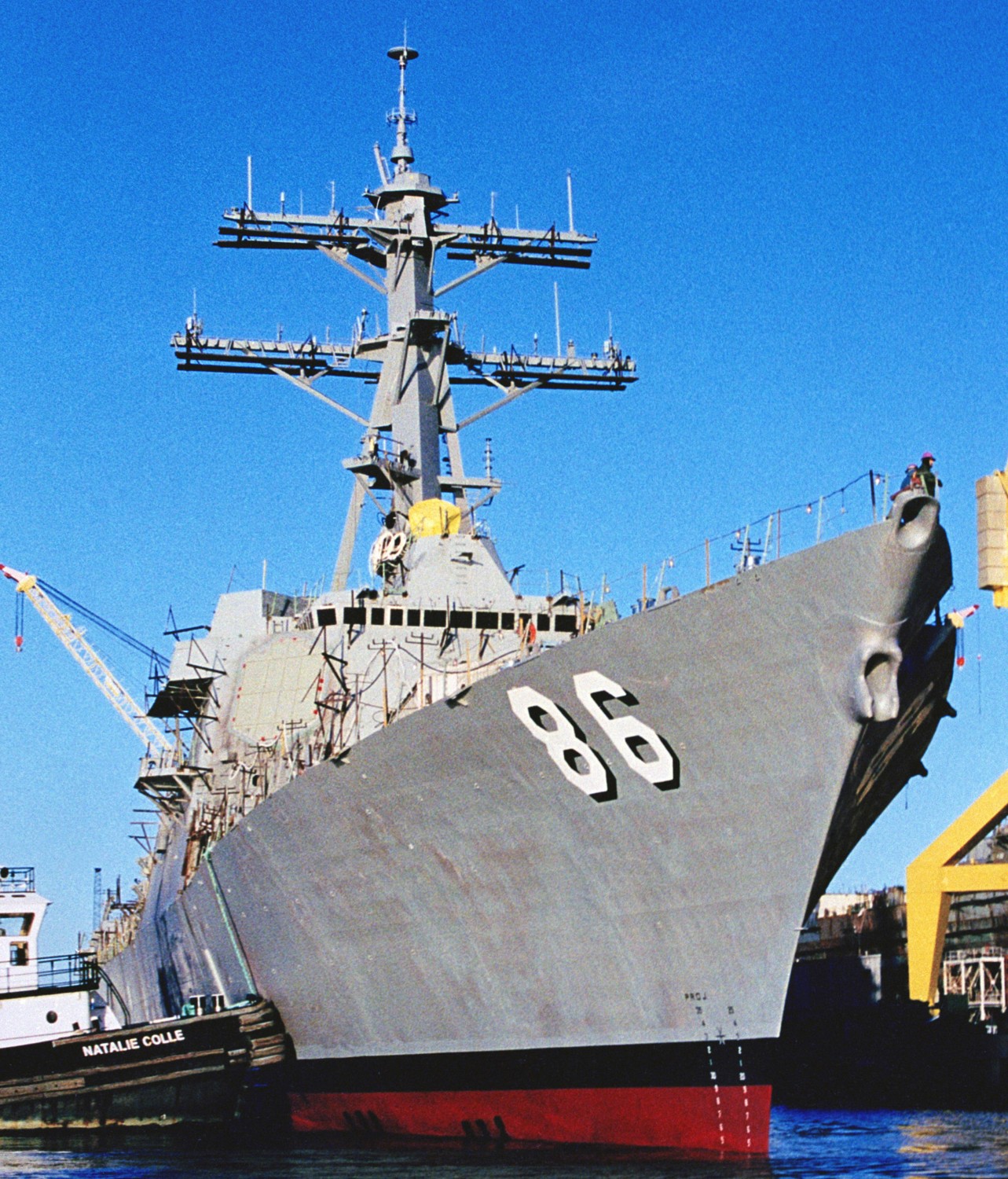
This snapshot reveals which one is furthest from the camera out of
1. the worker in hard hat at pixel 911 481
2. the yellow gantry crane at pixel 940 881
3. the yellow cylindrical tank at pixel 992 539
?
the yellow gantry crane at pixel 940 881

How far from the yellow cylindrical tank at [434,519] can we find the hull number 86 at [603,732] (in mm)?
7880

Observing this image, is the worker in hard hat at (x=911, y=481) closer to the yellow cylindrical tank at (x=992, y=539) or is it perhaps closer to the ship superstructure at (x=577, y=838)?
the ship superstructure at (x=577, y=838)

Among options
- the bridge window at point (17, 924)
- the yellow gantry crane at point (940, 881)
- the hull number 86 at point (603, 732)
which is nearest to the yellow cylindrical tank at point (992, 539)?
the yellow gantry crane at point (940, 881)

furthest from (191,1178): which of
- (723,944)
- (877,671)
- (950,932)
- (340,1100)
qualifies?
(950,932)

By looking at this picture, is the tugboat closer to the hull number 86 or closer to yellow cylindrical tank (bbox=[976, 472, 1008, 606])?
the hull number 86

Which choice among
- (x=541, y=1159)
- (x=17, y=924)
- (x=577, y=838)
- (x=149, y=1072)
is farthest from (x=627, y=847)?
(x=17, y=924)

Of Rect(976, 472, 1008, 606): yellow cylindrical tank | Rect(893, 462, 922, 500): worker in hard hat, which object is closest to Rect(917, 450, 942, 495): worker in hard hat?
Rect(893, 462, 922, 500): worker in hard hat

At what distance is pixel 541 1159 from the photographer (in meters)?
16.8

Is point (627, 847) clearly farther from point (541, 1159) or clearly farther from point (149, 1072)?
point (149, 1072)

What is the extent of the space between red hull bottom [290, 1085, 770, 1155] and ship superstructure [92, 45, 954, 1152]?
0.03 m

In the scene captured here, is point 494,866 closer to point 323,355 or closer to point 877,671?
point 877,671

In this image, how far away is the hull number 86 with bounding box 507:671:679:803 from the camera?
16.1m

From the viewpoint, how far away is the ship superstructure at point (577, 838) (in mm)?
15438

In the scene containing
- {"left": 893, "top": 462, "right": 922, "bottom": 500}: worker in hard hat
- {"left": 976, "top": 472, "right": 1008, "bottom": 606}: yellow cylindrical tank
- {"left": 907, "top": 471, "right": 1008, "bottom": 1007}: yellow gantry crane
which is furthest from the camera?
{"left": 907, "top": 471, "right": 1008, "bottom": 1007}: yellow gantry crane
